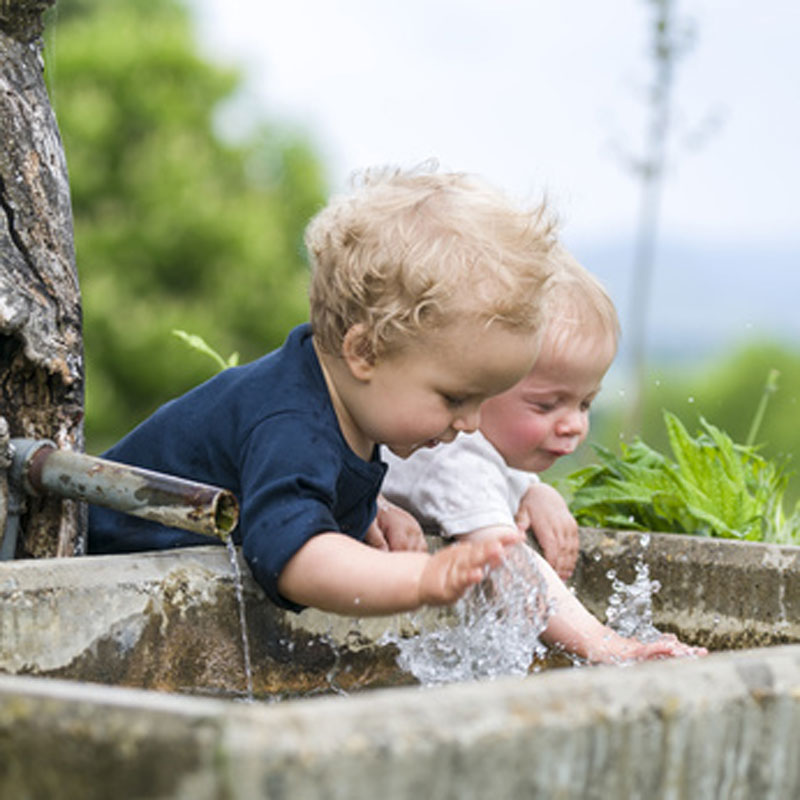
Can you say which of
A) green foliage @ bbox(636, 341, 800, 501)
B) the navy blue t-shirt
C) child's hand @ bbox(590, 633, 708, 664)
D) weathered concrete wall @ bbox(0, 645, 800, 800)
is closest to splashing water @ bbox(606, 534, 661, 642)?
child's hand @ bbox(590, 633, 708, 664)

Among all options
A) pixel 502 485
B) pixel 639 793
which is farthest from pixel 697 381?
pixel 639 793

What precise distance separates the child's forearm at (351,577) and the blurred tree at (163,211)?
14896 millimetres

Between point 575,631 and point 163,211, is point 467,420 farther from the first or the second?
point 163,211

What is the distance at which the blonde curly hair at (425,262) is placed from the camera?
2137 millimetres

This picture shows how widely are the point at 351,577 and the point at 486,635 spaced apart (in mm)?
544

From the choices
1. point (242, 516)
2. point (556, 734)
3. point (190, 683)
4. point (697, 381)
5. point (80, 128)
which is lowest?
point (697, 381)

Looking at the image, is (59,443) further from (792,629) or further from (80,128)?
(80,128)

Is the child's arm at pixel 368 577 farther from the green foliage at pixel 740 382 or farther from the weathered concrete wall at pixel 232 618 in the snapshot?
the green foliage at pixel 740 382

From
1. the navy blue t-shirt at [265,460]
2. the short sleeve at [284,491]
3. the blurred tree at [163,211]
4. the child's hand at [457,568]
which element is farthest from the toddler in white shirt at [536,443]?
the blurred tree at [163,211]

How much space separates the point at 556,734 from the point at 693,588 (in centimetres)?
161

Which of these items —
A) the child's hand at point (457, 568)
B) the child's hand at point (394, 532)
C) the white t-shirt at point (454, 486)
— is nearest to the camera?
the child's hand at point (457, 568)

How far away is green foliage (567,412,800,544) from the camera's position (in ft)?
10.4

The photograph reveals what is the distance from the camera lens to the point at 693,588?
8.89 feet

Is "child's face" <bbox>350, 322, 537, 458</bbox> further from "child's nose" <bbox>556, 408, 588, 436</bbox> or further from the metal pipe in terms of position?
"child's nose" <bbox>556, 408, 588, 436</bbox>
